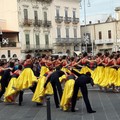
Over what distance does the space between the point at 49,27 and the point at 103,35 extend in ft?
44.4

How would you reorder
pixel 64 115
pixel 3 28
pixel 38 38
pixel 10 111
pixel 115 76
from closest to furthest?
pixel 64 115, pixel 10 111, pixel 115 76, pixel 3 28, pixel 38 38

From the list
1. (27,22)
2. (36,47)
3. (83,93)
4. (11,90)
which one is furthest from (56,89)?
(36,47)

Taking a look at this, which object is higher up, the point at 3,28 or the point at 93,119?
the point at 3,28

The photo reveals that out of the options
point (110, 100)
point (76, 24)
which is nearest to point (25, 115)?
point (110, 100)

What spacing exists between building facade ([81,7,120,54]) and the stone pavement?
5571 centimetres

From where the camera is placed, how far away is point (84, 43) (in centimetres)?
7119

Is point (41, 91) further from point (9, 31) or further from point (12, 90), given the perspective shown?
point (9, 31)

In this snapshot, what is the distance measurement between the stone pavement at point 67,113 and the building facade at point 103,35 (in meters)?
55.7

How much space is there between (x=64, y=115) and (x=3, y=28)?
1809 inches

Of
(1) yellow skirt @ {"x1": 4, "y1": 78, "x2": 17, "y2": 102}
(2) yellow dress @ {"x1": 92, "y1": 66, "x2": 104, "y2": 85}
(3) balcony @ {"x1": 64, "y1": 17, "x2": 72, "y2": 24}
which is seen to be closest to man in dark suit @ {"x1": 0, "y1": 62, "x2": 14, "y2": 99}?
(1) yellow skirt @ {"x1": 4, "y1": 78, "x2": 17, "y2": 102}

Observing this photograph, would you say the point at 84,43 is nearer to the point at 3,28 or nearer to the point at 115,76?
the point at 3,28

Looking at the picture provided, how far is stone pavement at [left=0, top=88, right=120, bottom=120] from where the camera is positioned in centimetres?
1249

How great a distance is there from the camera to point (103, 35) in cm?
7306

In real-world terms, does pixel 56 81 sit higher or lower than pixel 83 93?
higher
